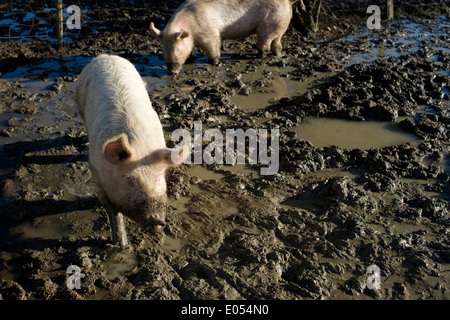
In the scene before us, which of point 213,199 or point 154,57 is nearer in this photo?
point 213,199

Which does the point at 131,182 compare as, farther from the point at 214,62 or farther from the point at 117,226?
the point at 214,62

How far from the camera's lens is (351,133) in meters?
6.10

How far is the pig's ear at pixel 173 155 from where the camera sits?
10.9ft

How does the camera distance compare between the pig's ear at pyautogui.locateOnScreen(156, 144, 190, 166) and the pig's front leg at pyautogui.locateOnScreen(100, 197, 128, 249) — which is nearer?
the pig's ear at pyautogui.locateOnScreen(156, 144, 190, 166)

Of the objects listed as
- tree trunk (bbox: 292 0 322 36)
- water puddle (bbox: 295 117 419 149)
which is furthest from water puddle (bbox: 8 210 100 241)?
tree trunk (bbox: 292 0 322 36)

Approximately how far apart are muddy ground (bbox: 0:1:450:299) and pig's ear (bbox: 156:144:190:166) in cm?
99

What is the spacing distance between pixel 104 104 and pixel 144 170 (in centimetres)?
96

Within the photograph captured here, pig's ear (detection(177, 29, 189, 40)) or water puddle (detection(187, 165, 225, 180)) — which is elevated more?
pig's ear (detection(177, 29, 189, 40))

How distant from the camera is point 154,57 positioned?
8430mm

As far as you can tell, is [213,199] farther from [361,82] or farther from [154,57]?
[154,57]

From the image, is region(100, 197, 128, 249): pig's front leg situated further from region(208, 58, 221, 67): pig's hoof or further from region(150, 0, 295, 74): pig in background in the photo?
region(208, 58, 221, 67): pig's hoof

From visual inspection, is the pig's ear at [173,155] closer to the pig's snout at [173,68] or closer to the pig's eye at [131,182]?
the pig's eye at [131,182]

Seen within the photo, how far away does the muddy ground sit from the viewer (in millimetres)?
3617
